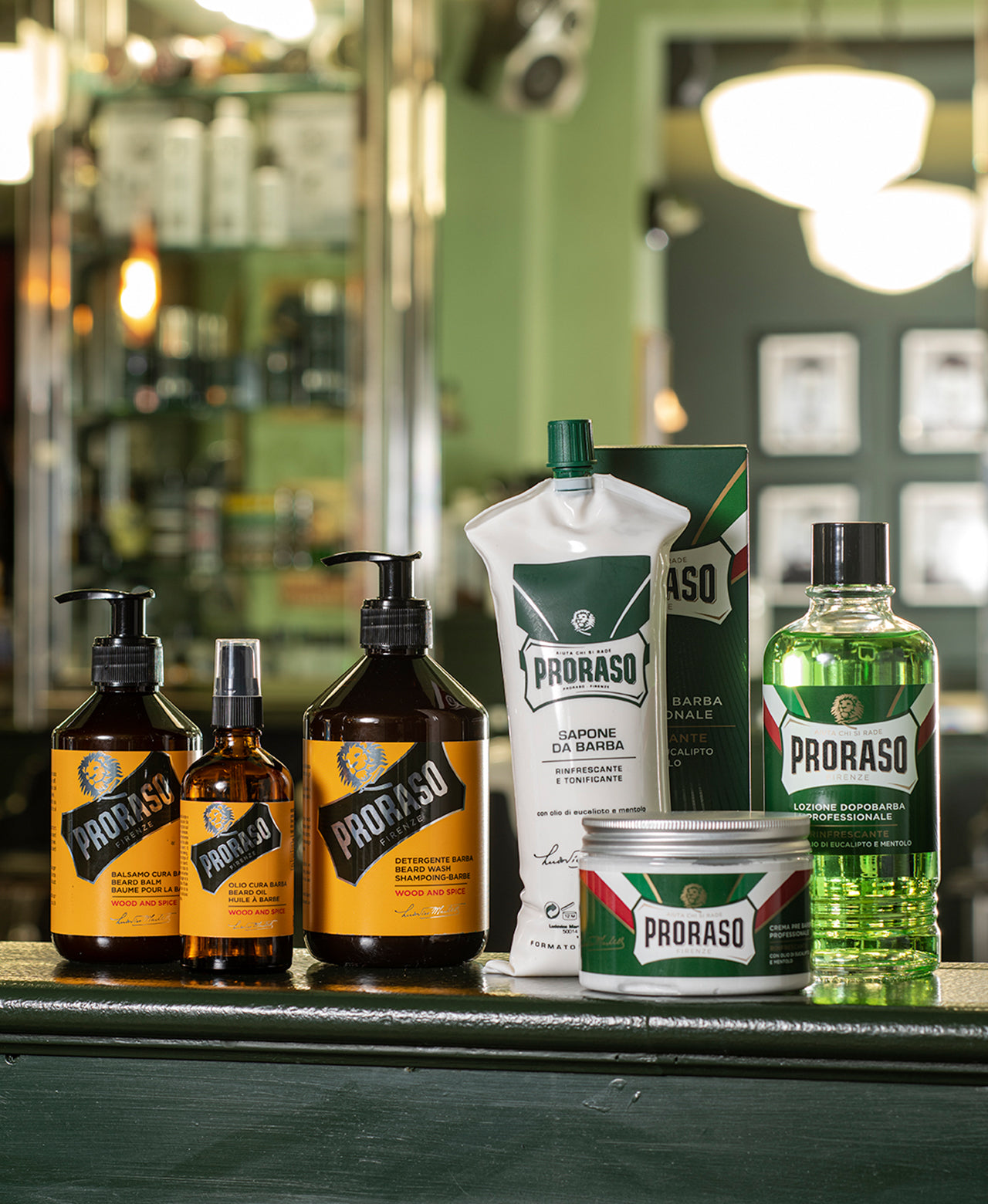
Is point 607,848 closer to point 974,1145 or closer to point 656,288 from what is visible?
point 974,1145

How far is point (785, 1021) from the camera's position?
1.87ft

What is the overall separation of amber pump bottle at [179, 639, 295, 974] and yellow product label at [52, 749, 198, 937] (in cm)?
2

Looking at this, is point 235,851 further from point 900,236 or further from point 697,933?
point 900,236

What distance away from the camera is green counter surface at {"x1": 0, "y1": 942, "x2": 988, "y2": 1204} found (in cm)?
57

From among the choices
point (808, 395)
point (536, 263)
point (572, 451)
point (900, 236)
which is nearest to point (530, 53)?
point (536, 263)

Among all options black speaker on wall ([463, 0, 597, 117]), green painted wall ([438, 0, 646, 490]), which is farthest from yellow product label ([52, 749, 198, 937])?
black speaker on wall ([463, 0, 597, 117])

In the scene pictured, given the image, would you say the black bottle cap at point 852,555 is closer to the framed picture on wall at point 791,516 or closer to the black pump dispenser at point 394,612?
the black pump dispenser at point 394,612

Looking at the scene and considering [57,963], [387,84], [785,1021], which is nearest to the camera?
[785,1021]

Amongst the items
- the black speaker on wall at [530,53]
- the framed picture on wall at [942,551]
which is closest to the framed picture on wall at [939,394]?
the framed picture on wall at [942,551]

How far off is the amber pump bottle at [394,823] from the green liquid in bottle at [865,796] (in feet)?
0.44

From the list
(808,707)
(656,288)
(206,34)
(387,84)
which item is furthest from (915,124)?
(808,707)

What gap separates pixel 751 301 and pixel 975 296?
887 millimetres

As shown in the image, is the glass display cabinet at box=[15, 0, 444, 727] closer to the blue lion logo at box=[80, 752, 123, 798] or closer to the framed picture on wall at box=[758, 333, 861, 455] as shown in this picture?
the blue lion logo at box=[80, 752, 123, 798]

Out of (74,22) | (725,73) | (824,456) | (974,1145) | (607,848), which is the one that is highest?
(725,73)
